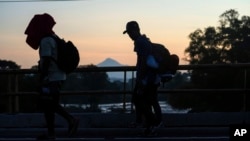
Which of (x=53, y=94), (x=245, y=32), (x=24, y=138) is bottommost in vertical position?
(x=24, y=138)

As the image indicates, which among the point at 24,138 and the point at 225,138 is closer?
the point at 225,138

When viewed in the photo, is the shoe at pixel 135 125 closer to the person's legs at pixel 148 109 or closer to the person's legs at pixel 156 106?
the person's legs at pixel 156 106

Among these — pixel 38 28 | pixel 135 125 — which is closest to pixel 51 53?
pixel 38 28

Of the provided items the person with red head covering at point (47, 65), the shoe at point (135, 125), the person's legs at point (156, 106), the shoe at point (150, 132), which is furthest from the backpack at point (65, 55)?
the shoe at point (135, 125)

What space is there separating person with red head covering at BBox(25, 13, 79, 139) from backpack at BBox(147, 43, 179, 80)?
1.50m

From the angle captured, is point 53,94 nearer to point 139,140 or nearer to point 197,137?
point 139,140

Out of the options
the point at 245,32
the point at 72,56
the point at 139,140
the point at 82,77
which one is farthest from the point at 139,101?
the point at 245,32

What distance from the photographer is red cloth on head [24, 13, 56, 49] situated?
8933mm

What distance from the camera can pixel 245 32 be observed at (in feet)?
252

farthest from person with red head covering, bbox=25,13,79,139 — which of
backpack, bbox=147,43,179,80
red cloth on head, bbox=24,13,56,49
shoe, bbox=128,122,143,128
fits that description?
shoe, bbox=128,122,143,128

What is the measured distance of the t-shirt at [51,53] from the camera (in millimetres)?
8719

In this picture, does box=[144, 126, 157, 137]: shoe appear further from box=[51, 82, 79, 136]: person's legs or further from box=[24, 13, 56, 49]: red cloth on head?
box=[24, 13, 56, 49]: red cloth on head

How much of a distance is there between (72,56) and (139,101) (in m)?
1.42

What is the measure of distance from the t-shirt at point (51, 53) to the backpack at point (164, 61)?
153 cm
